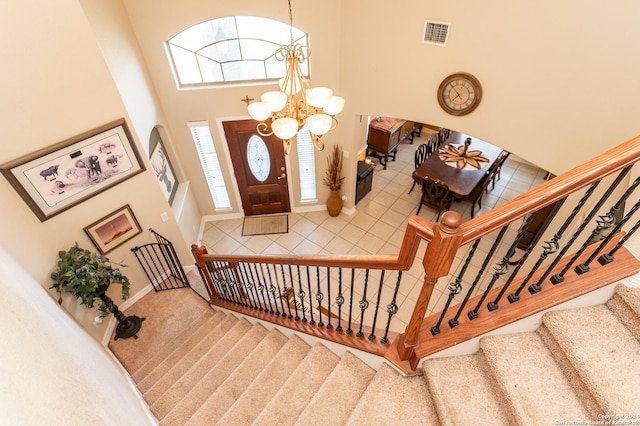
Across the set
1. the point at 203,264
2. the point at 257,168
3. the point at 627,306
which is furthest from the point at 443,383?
the point at 257,168

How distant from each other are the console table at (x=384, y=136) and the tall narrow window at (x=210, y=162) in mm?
3641

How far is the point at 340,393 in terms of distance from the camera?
2037 mm

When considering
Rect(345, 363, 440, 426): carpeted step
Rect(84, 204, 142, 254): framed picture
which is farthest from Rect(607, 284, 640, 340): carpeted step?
Rect(84, 204, 142, 254): framed picture

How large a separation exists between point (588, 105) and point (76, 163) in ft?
16.9

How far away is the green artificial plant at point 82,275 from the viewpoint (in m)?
3.11

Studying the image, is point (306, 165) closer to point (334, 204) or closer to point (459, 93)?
point (334, 204)

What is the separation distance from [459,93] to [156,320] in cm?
485

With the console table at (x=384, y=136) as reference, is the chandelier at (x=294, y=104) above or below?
above

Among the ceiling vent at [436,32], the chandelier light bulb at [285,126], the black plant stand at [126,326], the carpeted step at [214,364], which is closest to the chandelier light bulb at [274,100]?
the chandelier light bulb at [285,126]

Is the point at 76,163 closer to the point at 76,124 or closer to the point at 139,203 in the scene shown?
the point at 76,124

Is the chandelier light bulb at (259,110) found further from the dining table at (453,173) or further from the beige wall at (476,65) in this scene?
the dining table at (453,173)

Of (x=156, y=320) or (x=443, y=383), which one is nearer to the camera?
(x=443, y=383)

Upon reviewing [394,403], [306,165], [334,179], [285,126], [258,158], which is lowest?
[334,179]

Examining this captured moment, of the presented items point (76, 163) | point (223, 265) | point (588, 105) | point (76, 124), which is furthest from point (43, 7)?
point (588, 105)
